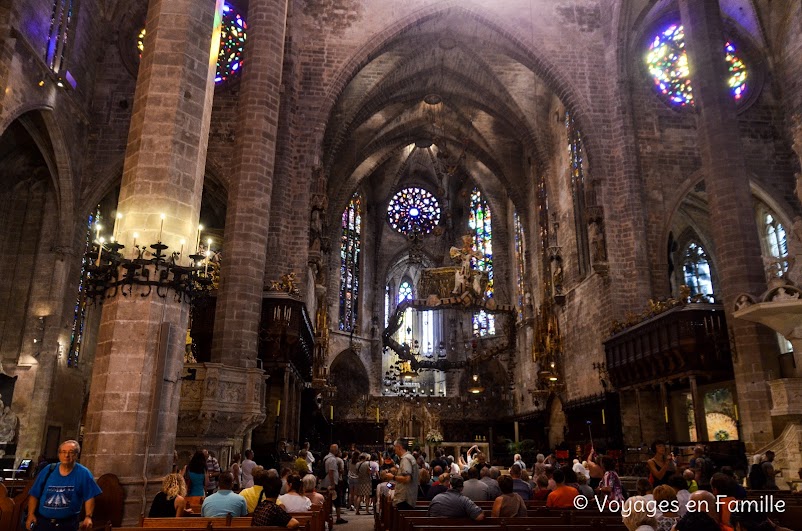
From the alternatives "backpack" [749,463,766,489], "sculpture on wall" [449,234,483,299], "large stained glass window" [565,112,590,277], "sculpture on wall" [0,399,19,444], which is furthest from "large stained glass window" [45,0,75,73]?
"backpack" [749,463,766,489]

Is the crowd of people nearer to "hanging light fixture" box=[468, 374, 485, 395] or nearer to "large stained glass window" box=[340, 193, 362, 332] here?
"hanging light fixture" box=[468, 374, 485, 395]

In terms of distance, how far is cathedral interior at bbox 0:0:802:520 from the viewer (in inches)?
356

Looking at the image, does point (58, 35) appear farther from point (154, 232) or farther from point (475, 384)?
point (475, 384)

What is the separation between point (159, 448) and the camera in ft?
25.7

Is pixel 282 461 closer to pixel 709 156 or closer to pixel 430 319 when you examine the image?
pixel 709 156

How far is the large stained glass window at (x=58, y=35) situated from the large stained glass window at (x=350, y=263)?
17.8m

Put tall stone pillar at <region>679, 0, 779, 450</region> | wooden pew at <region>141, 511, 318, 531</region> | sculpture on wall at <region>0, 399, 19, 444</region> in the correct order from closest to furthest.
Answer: wooden pew at <region>141, 511, 318, 531</region> < tall stone pillar at <region>679, 0, 779, 450</region> < sculpture on wall at <region>0, 399, 19, 444</region>

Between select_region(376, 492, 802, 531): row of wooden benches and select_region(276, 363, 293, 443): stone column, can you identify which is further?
select_region(276, 363, 293, 443): stone column

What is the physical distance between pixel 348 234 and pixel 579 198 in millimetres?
16203

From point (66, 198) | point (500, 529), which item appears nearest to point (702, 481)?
point (500, 529)

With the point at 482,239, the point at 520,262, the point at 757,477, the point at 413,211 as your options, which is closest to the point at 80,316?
the point at 520,262

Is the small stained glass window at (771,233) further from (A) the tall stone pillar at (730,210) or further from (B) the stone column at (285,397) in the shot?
(B) the stone column at (285,397)

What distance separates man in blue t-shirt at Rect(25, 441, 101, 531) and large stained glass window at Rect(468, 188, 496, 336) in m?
29.9

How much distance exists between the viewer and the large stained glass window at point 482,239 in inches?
1385
